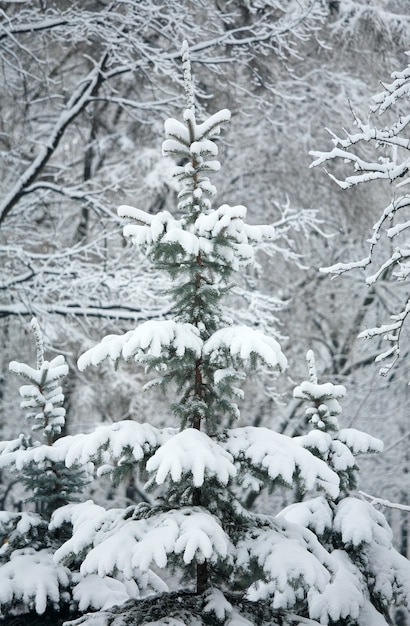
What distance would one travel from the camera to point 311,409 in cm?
568

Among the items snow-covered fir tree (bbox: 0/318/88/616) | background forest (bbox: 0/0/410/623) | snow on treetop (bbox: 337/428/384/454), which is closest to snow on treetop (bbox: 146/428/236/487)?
snow-covered fir tree (bbox: 0/318/88/616)

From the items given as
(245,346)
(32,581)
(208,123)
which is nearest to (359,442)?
(245,346)

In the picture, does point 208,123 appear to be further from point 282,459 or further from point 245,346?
point 282,459

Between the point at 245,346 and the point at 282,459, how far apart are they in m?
0.66

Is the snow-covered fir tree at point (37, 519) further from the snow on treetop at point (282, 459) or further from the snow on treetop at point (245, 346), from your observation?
the snow on treetop at point (245, 346)

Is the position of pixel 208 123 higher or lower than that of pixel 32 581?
higher

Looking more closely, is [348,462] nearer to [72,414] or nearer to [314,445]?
[314,445]

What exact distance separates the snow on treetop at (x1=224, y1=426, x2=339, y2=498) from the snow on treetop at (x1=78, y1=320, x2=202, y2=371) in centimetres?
58

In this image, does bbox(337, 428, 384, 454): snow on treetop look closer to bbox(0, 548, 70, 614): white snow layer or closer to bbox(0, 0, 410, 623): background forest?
bbox(0, 548, 70, 614): white snow layer

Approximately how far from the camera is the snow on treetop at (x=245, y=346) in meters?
3.29

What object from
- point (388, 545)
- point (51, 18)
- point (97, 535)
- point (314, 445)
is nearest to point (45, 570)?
point (97, 535)

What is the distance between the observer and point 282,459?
346 cm

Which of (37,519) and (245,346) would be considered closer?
(245,346)

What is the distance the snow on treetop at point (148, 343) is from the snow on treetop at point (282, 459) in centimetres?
58
